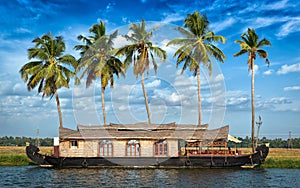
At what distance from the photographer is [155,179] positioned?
882 inches

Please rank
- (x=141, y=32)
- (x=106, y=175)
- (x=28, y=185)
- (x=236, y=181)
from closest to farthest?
(x=28, y=185) → (x=236, y=181) → (x=106, y=175) → (x=141, y=32)

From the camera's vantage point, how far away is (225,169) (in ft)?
91.6

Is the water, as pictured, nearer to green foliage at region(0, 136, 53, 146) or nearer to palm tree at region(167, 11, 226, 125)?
palm tree at region(167, 11, 226, 125)

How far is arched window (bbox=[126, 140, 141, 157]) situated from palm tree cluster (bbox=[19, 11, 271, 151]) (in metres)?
4.66

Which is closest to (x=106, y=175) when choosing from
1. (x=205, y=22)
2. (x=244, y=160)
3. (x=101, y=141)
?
(x=101, y=141)

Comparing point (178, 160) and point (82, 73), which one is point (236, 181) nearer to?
point (178, 160)

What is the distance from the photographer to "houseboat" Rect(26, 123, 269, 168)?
2858 centimetres

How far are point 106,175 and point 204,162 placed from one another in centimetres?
778

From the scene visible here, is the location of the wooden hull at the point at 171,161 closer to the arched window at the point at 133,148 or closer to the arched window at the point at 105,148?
the arched window at the point at 105,148

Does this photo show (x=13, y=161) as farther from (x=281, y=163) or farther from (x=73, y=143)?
(x=281, y=163)

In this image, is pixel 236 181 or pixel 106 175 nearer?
pixel 236 181

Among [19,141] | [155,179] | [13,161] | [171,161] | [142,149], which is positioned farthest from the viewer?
[19,141]

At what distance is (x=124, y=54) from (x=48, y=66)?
6.57 metres

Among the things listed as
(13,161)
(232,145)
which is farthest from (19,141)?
(13,161)
